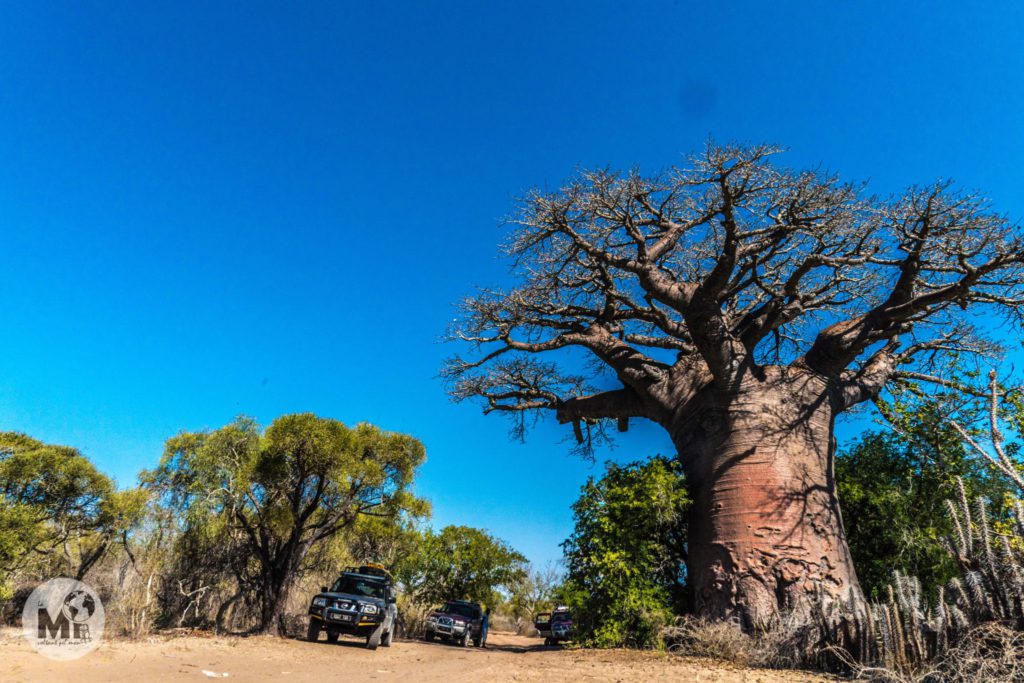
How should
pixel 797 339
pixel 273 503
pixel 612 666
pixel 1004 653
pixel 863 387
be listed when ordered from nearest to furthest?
pixel 1004 653 → pixel 612 666 → pixel 863 387 → pixel 797 339 → pixel 273 503

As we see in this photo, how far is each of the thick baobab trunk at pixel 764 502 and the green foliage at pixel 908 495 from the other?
6.90ft

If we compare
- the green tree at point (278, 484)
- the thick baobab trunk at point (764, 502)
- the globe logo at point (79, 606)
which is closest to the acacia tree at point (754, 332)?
the thick baobab trunk at point (764, 502)

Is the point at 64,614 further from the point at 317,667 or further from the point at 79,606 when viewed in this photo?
the point at 317,667

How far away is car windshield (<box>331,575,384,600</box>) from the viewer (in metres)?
12.8

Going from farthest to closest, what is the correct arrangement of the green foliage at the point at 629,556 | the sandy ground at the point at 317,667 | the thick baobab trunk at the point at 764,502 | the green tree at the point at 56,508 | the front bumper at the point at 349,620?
the green tree at the point at 56,508 < the front bumper at the point at 349,620 < the green foliage at the point at 629,556 < the thick baobab trunk at the point at 764,502 < the sandy ground at the point at 317,667

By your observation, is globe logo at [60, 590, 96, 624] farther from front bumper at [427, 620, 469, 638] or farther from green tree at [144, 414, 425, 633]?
front bumper at [427, 620, 469, 638]

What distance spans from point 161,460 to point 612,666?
14.4 meters

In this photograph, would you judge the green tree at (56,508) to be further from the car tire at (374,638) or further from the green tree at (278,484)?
the car tire at (374,638)

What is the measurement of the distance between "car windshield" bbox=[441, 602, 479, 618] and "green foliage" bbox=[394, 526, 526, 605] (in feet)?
A: 17.2

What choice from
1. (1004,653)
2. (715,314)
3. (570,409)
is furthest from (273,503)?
(1004,653)

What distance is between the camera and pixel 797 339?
40.7 ft

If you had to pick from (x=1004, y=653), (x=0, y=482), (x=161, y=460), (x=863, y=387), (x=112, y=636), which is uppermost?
(x=863, y=387)

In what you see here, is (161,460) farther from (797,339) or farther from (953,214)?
(953,214)

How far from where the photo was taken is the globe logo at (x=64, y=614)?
11.4 meters
